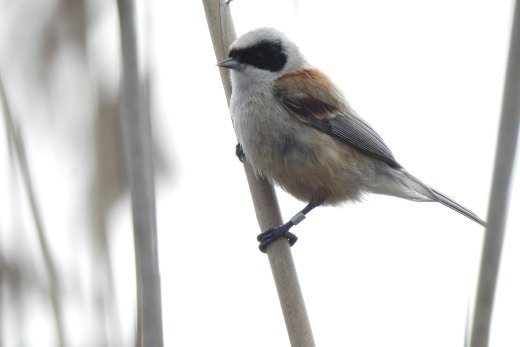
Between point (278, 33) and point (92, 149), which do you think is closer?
point (92, 149)

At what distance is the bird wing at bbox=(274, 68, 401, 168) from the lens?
125 inches

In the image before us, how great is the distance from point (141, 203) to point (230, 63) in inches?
52.7

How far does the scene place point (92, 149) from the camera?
6.30 ft

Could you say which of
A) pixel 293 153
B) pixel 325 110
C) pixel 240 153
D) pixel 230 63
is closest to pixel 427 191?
pixel 325 110

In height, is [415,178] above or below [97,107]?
above

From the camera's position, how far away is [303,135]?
3.10 meters

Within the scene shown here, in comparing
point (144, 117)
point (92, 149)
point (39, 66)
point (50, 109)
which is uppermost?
point (39, 66)

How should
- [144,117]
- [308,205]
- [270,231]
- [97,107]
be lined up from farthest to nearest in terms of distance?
[308,205]
[270,231]
[97,107]
[144,117]

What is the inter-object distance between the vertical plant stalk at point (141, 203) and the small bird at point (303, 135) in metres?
1.34

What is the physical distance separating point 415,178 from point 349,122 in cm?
41

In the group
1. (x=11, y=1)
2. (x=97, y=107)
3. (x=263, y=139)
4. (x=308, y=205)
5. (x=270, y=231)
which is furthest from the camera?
(x=308, y=205)

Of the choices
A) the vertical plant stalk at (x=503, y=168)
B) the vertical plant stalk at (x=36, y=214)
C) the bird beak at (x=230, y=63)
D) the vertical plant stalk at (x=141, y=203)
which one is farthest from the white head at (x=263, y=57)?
the vertical plant stalk at (x=503, y=168)

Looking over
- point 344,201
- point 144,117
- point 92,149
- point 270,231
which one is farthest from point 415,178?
point 144,117

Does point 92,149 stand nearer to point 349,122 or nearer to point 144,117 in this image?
point 144,117
